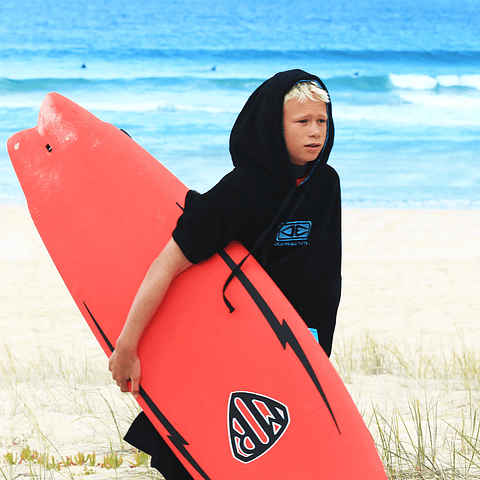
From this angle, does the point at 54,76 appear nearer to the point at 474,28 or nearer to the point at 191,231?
the point at 191,231

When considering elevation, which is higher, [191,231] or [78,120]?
[78,120]

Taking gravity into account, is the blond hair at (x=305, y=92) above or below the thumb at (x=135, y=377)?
above

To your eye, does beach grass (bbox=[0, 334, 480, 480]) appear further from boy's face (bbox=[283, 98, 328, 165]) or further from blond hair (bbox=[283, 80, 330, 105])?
blond hair (bbox=[283, 80, 330, 105])

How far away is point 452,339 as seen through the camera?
492cm

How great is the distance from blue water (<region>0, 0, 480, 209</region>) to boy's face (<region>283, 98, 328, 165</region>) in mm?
8810

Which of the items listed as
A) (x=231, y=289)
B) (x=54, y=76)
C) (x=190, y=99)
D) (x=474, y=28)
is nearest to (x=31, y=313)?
(x=231, y=289)

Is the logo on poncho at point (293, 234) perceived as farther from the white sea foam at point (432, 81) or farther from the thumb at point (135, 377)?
the white sea foam at point (432, 81)

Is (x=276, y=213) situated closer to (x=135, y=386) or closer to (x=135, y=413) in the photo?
(x=135, y=386)

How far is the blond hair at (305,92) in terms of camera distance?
157 cm

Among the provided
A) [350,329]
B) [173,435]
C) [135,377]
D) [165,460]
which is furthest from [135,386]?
[350,329]

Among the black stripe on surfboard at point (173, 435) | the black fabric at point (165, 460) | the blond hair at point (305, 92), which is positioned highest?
the blond hair at point (305, 92)

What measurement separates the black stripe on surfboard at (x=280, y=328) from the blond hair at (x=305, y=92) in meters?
0.51

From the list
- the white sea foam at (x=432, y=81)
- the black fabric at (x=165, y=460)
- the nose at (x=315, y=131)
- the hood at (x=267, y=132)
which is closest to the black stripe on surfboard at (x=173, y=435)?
the black fabric at (x=165, y=460)

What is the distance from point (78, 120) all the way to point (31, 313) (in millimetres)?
4103
